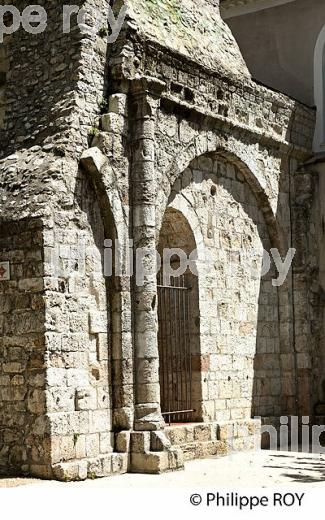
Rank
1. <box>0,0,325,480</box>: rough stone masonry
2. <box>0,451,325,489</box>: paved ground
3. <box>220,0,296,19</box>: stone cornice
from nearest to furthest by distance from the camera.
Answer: <box>0,451,325,489</box>: paved ground → <box>0,0,325,480</box>: rough stone masonry → <box>220,0,296,19</box>: stone cornice

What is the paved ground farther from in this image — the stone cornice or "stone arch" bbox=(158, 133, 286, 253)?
the stone cornice

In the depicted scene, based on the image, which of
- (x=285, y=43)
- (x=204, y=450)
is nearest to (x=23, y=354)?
(x=204, y=450)

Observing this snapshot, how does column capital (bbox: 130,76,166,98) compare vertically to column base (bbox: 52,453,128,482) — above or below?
above

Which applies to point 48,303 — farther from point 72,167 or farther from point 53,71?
point 53,71

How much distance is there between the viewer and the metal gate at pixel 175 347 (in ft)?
36.1

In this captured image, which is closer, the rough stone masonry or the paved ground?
the paved ground

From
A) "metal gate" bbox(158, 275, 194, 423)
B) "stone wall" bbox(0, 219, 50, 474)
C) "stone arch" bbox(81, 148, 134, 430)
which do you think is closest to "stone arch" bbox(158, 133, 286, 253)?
"stone arch" bbox(81, 148, 134, 430)

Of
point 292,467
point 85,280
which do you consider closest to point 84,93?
point 85,280

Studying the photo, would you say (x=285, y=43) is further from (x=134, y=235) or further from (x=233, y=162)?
(x=134, y=235)

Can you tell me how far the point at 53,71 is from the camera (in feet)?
32.7

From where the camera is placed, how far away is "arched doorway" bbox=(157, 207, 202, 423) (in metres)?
11.0

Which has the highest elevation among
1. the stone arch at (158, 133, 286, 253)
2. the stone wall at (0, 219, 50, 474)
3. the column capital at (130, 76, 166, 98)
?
the column capital at (130, 76, 166, 98)

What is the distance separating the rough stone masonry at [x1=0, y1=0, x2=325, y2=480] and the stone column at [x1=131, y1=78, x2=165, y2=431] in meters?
0.02

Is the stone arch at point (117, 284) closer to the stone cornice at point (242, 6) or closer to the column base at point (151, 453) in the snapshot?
the column base at point (151, 453)
